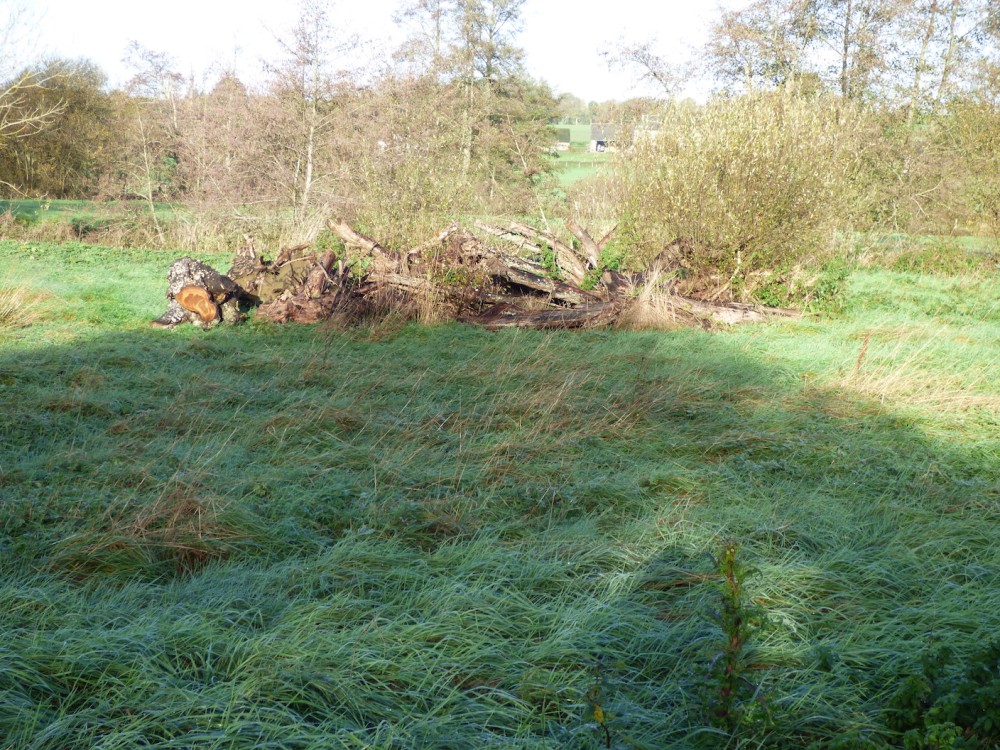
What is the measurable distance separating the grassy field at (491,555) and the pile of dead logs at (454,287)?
8.62 ft

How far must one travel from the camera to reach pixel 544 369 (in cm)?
757

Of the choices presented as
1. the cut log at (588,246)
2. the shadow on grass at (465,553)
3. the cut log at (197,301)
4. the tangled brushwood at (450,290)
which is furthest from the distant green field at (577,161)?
the shadow on grass at (465,553)

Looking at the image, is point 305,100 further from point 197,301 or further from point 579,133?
point 579,133

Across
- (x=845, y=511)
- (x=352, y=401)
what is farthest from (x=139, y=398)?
(x=845, y=511)

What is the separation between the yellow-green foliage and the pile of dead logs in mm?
714

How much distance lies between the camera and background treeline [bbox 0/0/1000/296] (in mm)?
11438

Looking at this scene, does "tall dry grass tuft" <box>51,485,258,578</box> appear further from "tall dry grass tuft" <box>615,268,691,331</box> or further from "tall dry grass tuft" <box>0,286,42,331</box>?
"tall dry grass tuft" <box>615,268,691,331</box>

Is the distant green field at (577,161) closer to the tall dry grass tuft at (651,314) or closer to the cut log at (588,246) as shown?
the cut log at (588,246)

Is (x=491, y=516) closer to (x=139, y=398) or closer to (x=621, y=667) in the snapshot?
(x=621, y=667)

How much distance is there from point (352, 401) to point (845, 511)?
369cm

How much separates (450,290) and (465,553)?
7035 millimetres

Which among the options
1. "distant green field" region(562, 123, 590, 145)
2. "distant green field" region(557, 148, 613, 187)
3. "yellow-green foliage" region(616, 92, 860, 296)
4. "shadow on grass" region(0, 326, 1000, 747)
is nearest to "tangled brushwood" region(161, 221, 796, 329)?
"yellow-green foliage" region(616, 92, 860, 296)

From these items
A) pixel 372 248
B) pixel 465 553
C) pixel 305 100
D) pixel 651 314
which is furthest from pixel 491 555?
pixel 305 100

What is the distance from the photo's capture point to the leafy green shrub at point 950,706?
7.67 ft
